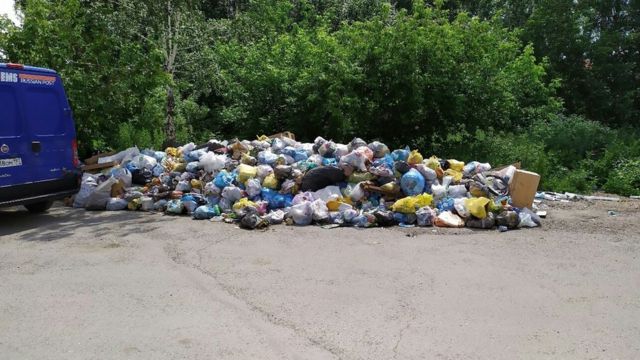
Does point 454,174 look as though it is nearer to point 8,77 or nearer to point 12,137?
point 12,137

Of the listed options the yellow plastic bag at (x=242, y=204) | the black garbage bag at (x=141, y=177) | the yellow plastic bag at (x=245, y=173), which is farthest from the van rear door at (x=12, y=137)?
the yellow plastic bag at (x=245, y=173)

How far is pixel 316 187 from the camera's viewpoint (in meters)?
9.45

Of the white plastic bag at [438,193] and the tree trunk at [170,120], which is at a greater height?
the tree trunk at [170,120]

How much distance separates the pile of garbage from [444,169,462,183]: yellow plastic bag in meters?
0.02

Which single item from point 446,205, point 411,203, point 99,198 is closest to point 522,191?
point 446,205

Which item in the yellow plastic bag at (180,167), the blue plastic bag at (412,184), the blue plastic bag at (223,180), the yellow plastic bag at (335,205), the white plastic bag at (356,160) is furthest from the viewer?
the yellow plastic bag at (180,167)

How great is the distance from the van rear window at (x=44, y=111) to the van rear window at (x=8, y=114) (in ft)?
0.69

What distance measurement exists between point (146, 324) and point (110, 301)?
742mm

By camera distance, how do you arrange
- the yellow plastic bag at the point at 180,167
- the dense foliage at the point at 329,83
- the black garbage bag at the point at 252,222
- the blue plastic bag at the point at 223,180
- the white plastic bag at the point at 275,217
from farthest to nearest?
the dense foliage at the point at 329,83 → the yellow plastic bag at the point at 180,167 → the blue plastic bag at the point at 223,180 → the white plastic bag at the point at 275,217 → the black garbage bag at the point at 252,222

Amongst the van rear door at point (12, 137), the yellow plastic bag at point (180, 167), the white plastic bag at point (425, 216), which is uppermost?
the van rear door at point (12, 137)

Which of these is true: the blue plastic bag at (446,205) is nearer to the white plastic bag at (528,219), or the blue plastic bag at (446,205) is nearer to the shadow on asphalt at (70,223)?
the white plastic bag at (528,219)

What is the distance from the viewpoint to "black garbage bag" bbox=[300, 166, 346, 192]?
9438 mm

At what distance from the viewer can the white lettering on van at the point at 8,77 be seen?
324 inches

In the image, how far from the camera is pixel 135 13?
1395cm
